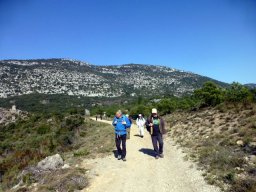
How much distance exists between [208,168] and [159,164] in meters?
2.12

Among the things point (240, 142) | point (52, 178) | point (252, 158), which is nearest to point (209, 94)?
point (240, 142)

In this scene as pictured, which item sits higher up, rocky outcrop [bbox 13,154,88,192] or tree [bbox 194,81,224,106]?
tree [bbox 194,81,224,106]

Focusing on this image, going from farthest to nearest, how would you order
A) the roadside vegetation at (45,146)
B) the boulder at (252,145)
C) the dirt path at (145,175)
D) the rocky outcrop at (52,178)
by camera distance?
the roadside vegetation at (45,146) < the boulder at (252,145) < the rocky outcrop at (52,178) < the dirt path at (145,175)

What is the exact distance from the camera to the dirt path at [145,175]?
8.43 metres

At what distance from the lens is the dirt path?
8430 millimetres

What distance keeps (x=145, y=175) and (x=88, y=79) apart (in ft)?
489

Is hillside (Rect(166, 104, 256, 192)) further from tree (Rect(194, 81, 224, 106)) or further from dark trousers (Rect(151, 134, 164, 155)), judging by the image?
tree (Rect(194, 81, 224, 106))

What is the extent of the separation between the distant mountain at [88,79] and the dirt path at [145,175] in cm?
11996

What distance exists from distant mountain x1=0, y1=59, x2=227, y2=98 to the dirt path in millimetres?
119956

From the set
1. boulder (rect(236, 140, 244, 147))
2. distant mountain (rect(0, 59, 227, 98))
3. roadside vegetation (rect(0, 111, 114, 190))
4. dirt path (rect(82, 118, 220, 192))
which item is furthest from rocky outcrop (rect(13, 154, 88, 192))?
distant mountain (rect(0, 59, 227, 98))

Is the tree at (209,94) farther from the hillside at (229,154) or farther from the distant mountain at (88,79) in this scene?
the distant mountain at (88,79)

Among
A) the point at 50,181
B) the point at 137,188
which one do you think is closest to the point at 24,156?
the point at 50,181

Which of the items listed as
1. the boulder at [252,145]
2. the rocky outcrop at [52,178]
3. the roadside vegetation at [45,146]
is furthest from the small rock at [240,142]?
the rocky outcrop at [52,178]

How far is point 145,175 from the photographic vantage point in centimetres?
968
